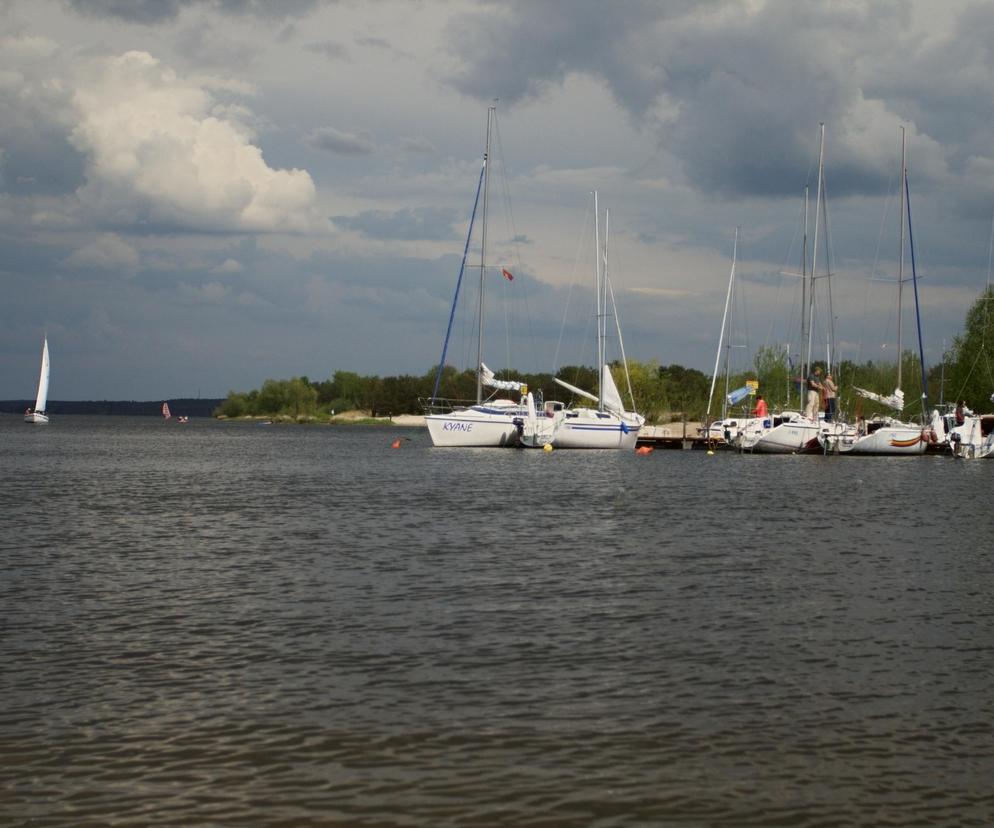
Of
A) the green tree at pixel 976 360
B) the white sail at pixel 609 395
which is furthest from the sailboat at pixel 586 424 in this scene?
the green tree at pixel 976 360

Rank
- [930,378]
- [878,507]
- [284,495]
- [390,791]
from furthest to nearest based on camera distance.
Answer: [930,378] → [284,495] → [878,507] → [390,791]

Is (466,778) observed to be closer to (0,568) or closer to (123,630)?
(123,630)

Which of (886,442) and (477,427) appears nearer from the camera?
(477,427)

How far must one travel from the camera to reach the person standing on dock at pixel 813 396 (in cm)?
8698

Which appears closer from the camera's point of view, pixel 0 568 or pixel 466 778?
pixel 466 778

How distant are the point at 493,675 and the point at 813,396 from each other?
76250mm

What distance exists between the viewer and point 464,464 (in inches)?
2938

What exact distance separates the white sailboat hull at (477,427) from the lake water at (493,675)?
174ft

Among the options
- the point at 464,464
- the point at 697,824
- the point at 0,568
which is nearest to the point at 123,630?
the point at 0,568

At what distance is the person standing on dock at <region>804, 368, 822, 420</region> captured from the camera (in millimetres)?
86981

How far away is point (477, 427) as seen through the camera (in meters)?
90.2

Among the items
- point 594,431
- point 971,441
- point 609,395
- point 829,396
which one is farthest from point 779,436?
point 971,441

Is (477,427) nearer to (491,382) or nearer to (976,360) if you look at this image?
(491,382)

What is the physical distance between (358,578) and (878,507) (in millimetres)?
26568
